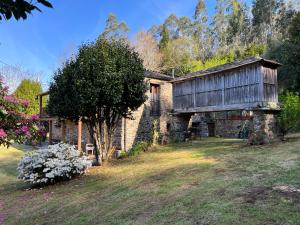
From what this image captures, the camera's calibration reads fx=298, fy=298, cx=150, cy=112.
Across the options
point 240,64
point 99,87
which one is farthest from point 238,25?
point 99,87

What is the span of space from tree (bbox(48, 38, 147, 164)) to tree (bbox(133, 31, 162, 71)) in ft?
98.9

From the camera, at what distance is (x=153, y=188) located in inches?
352

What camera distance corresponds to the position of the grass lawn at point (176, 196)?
19.8ft

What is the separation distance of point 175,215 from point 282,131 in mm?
12810

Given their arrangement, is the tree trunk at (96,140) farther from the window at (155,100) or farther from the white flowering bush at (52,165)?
the window at (155,100)

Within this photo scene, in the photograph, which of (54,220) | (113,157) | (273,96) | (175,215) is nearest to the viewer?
(175,215)

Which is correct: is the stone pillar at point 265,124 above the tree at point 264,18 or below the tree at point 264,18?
below

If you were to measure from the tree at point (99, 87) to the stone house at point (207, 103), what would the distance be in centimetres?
232

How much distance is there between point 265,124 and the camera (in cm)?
1617

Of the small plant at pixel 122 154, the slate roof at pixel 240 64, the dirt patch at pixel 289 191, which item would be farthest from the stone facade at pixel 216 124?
the dirt patch at pixel 289 191

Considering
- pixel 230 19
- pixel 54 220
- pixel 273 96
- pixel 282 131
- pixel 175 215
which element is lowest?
pixel 54 220

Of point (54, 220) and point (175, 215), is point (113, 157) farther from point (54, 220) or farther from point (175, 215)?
point (175, 215)

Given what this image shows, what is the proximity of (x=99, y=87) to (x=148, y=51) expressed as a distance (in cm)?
3443

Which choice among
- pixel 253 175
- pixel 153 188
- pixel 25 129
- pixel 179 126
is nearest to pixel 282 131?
pixel 179 126
